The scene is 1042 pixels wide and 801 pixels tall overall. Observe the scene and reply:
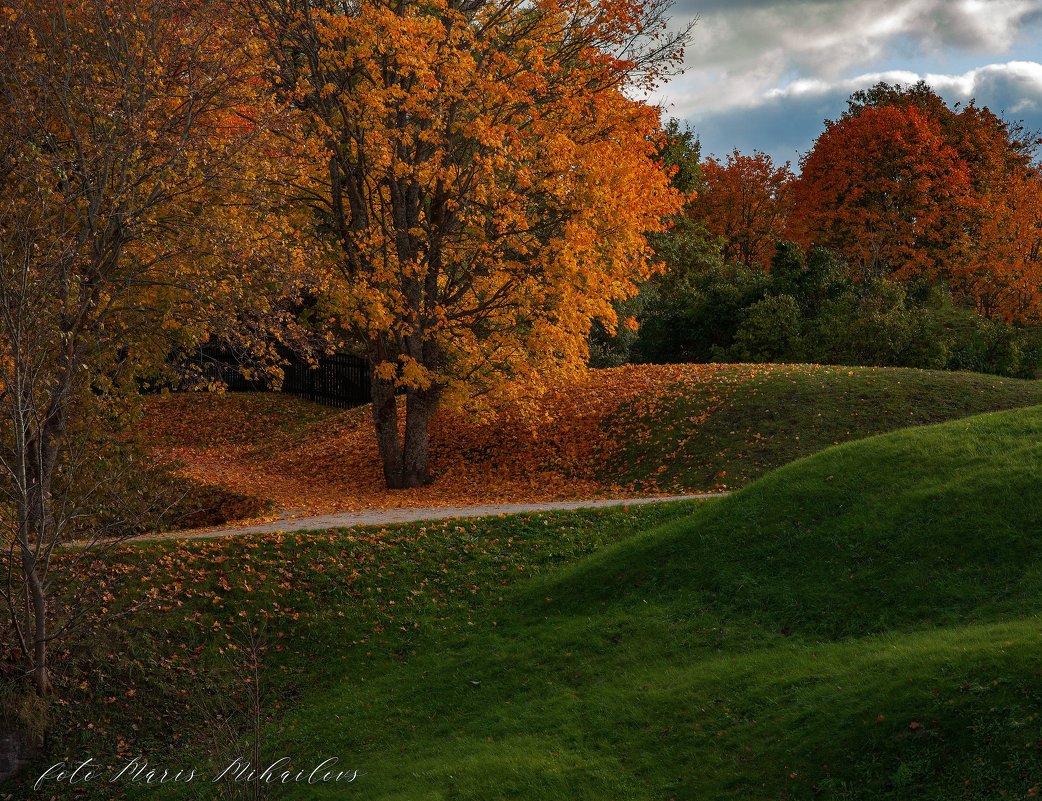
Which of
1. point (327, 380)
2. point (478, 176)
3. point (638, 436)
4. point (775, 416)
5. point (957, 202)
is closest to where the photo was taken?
point (478, 176)

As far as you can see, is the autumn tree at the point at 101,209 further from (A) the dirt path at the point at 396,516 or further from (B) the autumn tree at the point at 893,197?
(B) the autumn tree at the point at 893,197

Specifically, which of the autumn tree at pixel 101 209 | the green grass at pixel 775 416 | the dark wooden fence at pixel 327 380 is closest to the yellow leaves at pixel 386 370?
the autumn tree at pixel 101 209

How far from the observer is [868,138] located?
129 ft

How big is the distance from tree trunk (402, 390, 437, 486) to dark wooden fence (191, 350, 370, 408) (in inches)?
421

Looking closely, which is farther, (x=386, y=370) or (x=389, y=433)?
(x=389, y=433)

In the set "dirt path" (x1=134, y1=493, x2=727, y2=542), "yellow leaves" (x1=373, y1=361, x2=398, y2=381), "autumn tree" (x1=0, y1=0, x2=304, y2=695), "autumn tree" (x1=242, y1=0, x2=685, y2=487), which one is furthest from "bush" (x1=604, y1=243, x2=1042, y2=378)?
"autumn tree" (x1=0, y1=0, x2=304, y2=695)

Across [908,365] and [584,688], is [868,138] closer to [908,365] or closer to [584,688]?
[908,365]

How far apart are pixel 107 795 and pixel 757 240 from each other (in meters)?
43.7

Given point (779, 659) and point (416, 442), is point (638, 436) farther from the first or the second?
point (779, 659)

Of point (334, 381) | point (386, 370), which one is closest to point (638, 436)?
point (386, 370)

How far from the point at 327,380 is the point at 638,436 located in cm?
1442

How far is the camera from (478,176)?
1848 cm

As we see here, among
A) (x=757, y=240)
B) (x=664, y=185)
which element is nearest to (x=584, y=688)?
(x=664, y=185)

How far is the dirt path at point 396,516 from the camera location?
15102 millimetres
